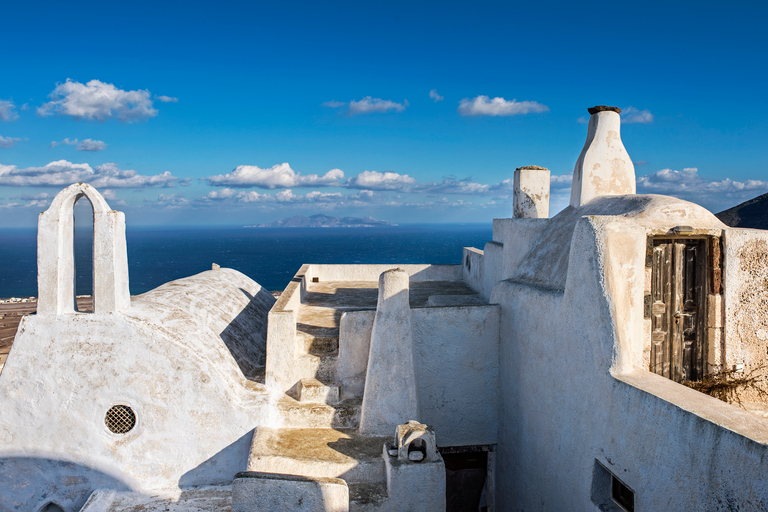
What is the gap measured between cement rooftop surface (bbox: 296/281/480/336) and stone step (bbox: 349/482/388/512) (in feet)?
11.7

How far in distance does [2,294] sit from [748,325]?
95307 mm

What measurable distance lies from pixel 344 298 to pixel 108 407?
760 cm

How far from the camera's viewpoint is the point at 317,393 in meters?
9.86

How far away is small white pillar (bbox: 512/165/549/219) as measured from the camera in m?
14.2

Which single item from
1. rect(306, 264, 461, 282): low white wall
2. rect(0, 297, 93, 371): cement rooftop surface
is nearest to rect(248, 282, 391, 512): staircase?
rect(306, 264, 461, 282): low white wall

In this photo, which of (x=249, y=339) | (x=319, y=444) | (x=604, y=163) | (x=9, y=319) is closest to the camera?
(x=319, y=444)

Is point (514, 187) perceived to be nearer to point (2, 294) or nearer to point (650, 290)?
point (650, 290)

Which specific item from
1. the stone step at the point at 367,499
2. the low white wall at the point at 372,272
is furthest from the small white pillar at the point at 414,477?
the low white wall at the point at 372,272

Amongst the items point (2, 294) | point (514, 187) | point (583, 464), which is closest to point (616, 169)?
point (514, 187)

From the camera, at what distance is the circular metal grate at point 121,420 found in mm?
9102

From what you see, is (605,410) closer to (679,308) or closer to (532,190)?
(679,308)

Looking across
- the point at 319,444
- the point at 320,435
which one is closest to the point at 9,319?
the point at 320,435

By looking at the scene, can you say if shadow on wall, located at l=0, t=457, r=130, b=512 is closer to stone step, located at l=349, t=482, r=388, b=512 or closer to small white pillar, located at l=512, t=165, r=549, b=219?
stone step, located at l=349, t=482, r=388, b=512

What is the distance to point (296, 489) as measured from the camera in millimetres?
7125
